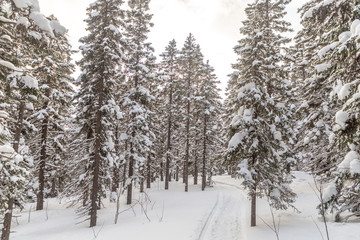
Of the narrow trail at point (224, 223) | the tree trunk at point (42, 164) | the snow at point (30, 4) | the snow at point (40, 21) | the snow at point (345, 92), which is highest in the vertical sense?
the snow at point (30, 4)

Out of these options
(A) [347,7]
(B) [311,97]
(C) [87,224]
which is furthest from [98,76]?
(B) [311,97]

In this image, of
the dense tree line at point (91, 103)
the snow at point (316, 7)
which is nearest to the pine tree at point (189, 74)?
the dense tree line at point (91, 103)

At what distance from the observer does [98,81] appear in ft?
51.8

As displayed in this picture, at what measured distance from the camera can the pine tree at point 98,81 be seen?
1534cm

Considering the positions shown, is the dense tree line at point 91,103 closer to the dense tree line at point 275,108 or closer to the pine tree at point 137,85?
the pine tree at point 137,85

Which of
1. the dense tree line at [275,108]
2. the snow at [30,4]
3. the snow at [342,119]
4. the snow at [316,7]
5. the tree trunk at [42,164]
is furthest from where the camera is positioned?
the tree trunk at [42,164]

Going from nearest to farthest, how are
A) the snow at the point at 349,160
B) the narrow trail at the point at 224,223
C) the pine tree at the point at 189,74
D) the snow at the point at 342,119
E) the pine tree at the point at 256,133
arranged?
1. the snow at the point at 342,119
2. the snow at the point at 349,160
3. the narrow trail at the point at 224,223
4. the pine tree at the point at 256,133
5. the pine tree at the point at 189,74

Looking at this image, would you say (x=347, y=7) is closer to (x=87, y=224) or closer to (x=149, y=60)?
(x=149, y=60)

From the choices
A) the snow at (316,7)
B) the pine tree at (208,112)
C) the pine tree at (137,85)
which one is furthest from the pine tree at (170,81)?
the snow at (316,7)

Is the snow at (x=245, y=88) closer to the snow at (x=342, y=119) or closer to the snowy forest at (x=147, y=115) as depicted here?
the snowy forest at (x=147, y=115)

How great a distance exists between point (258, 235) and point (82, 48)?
15667 mm

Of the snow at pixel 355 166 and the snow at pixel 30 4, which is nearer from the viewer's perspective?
the snow at pixel 30 4

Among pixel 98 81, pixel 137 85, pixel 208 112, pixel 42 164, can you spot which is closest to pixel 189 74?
pixel 208 112

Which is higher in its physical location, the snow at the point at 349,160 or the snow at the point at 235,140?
the snow at the point at 235,140
